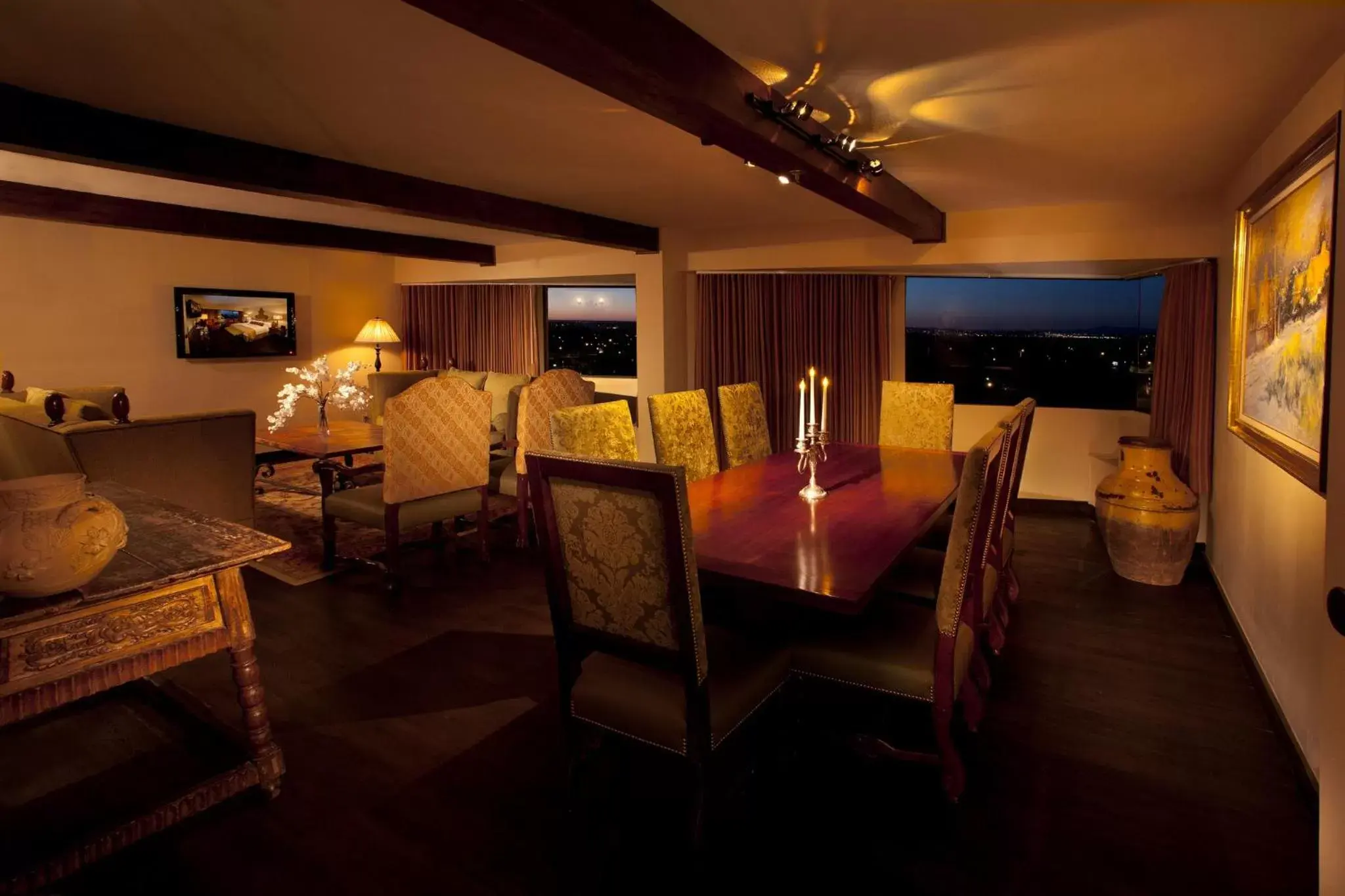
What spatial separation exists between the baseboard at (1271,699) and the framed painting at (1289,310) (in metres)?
0.81

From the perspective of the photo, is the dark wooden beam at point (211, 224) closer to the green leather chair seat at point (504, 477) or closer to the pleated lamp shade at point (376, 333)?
the pleated lamp shade at point (376, 333)

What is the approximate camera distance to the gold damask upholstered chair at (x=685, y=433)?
3.59 metres

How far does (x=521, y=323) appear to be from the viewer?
819 centimetres

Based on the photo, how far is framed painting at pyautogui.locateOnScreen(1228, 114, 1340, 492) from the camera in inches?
83.7

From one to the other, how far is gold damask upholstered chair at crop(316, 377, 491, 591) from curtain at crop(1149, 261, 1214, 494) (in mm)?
3922

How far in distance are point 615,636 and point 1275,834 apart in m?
1.80

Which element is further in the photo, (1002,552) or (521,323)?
(521,323)

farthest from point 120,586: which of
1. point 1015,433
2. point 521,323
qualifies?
point 521,323

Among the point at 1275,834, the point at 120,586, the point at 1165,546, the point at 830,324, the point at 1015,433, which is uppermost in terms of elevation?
the point at 830,324

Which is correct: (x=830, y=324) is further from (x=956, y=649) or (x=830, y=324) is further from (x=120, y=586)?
(x=120, y=586)

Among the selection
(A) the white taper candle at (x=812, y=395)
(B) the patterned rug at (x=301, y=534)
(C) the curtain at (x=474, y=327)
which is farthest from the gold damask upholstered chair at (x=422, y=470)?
(C) the curtain at (x=474, y=327)

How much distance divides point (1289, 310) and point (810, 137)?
1.69 m

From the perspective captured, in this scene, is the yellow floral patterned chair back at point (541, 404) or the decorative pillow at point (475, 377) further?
the decorative pillow at point (475, 377)

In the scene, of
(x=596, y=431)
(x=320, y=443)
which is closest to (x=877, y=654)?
(x=596, y=431)
